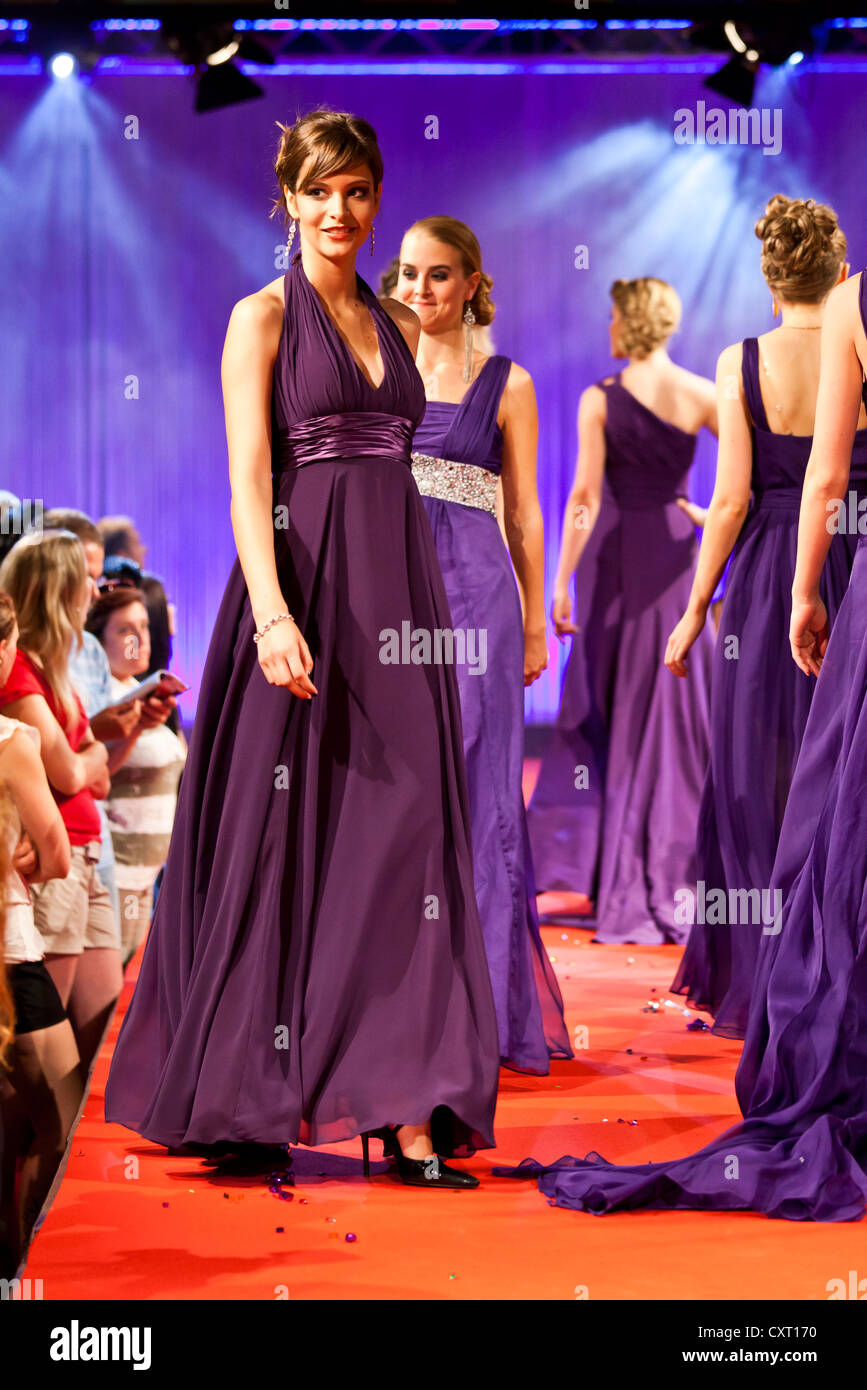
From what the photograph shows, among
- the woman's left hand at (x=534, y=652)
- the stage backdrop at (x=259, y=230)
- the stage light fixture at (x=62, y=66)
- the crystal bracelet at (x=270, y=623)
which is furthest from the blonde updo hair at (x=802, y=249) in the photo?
the stage light fixture at (x=62, y=66)

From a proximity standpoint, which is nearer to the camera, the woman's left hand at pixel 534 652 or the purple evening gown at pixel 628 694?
the woman's left hand at pixel 534 652

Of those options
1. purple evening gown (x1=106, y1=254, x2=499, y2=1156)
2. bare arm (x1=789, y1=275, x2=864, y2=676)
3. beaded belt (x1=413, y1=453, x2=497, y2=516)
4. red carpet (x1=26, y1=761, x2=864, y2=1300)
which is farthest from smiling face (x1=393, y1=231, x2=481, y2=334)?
red carpet (x1=26, y1=761, x2=864, y2=1300)

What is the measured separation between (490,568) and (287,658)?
1.37 m

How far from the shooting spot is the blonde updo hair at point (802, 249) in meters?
4.13

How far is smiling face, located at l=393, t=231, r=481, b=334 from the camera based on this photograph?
13.7 ft

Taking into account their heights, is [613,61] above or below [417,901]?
above

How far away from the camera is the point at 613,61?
27.8 feet

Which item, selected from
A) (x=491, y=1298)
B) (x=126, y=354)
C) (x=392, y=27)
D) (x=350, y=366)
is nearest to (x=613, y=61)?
(x=392, y=27)

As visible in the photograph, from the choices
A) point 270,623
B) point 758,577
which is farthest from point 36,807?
point 758,577

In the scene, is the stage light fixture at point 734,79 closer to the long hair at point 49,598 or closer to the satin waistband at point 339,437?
the long hair at point 49,598

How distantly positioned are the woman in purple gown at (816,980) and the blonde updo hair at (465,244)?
1315 millimetres

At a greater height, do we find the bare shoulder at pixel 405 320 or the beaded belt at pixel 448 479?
the bare shoulder at pixel 405 320
